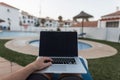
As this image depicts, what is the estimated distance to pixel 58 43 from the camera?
2.03 metres

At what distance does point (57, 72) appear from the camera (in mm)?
1560

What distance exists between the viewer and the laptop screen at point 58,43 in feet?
6.58

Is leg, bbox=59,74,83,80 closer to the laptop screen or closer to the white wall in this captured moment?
the laptop screen

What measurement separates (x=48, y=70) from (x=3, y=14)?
42559mm

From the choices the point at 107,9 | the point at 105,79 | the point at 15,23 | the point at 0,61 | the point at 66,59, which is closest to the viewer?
the point at 66,59

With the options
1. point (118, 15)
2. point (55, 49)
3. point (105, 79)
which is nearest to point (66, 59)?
point (55, 49)

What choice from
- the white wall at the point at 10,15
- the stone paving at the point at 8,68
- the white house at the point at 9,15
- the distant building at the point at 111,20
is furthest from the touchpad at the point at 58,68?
the white wall at the point at 10,15

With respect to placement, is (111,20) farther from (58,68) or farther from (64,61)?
(58,68)

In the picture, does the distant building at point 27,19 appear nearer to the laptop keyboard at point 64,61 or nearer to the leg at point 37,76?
the laptop keyboard at point 64,61

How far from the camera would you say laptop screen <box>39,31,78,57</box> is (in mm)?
2006

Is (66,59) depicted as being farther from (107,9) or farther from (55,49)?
(107,9)

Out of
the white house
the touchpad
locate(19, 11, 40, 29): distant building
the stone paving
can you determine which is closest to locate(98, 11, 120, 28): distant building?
the stone paving

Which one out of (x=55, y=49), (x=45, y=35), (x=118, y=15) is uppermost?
(x=118, y=15)

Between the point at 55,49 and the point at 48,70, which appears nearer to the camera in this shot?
the point at 48,70
